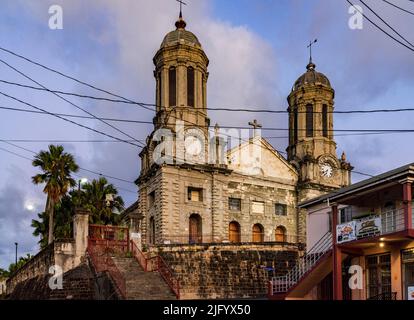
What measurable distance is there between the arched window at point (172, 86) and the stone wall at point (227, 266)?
51.9ft

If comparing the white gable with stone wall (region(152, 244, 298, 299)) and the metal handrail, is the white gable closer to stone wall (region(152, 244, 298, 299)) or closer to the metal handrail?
stone wall (region(152, 244, 298, 299))

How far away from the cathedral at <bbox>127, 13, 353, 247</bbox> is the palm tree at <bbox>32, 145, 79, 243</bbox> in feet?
19.2

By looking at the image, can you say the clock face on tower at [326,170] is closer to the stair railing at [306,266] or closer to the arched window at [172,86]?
the arched window at [172,86]

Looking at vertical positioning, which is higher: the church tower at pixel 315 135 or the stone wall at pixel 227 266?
the church tower at pixel 315 135

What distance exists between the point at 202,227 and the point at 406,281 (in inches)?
885

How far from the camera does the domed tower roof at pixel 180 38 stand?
5041 cm

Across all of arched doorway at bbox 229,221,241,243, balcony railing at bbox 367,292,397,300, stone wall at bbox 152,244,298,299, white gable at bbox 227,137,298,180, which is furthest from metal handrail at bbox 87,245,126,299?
white gable at bbox 227,137,298,180

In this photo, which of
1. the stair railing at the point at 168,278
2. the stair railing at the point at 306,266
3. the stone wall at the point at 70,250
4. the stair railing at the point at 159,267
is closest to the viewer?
the stair railing at the point at 168,278

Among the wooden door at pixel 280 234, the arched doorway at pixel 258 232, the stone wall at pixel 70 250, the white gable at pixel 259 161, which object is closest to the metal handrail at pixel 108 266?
the stone wall at pixel 70 250

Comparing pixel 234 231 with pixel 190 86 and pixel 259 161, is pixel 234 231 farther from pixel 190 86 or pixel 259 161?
pixel 190 86

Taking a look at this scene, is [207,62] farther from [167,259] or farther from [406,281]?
[406,281]

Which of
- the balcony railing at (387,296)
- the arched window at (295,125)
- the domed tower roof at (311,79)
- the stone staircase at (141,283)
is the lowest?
the balcony railing at (387,296)
